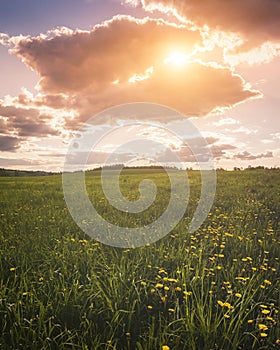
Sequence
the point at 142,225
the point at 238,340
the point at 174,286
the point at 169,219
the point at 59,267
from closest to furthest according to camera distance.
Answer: the point at 238,340
the point at 174,286
the point at 59,267
the point at 142,225
the point at 169,219

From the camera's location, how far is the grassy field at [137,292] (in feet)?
10.5

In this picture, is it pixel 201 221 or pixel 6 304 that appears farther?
pixel 201 221

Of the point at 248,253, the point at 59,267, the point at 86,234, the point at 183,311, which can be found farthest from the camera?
the point at 86,234

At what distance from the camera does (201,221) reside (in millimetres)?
8164

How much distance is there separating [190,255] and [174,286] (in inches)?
37.2

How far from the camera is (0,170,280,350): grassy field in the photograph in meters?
3.21

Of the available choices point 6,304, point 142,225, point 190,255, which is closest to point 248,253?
point 190,255

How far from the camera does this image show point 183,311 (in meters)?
3.77

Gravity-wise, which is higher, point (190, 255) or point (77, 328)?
point (190, 255)

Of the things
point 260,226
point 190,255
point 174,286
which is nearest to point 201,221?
point 260,226

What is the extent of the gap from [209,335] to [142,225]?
15.5 feet

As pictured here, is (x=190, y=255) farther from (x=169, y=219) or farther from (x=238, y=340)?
(x=169, y=219)

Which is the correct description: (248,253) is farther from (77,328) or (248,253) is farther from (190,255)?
(77,328)

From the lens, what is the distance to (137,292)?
12.4 feet
